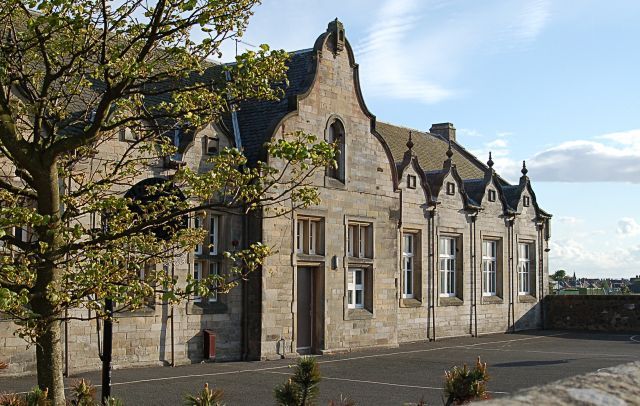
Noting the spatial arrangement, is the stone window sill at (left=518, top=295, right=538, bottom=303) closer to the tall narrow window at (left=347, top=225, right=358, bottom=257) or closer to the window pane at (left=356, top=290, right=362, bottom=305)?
the window pane at (left=356, top=290, right=362, bottom=305)

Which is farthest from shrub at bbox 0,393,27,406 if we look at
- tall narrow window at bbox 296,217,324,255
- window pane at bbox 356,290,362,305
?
window pane at bbox 356,290,362,305

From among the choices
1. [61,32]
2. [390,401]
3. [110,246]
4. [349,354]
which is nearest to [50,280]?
[110,246]

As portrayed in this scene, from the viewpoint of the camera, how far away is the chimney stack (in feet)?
146

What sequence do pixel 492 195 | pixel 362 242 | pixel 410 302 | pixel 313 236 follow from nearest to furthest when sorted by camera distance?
pixel 313 236, pixel 362 242, pixel 410 302, pixel 492 195

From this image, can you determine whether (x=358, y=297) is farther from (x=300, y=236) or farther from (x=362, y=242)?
(x=300, y=236)

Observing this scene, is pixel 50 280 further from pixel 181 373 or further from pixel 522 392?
pixel 181 373

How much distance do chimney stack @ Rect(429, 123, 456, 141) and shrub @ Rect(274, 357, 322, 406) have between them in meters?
35.0

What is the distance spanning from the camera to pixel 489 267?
119ft

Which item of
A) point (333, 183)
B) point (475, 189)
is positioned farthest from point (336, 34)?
point (475, 189)

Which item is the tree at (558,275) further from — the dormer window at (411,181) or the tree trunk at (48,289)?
the tree trunk at (48,289)

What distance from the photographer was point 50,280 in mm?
10242

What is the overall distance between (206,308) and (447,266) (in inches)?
519

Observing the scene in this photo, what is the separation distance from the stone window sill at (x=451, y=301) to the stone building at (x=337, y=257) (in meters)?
0.05

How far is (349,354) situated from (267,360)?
3181mm
